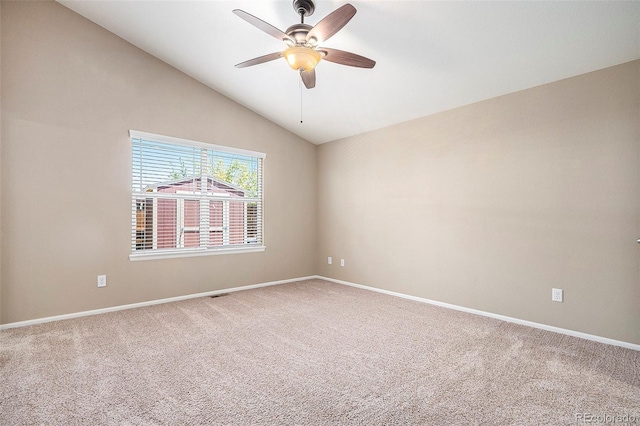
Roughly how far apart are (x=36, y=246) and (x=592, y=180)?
17.9 ft

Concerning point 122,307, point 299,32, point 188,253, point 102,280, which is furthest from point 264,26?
point 122,307

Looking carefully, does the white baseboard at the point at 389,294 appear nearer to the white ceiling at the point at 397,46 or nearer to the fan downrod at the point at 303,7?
the white ceiling at the point at 397,46

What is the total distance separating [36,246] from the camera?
3.34 m

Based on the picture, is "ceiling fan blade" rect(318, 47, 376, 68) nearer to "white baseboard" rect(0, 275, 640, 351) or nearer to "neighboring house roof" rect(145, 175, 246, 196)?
"neighboring house roof" rect(145, 175, 246, 196)

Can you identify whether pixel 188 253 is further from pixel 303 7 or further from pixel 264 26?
pixel 303 7

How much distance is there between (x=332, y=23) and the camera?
2.21 metres

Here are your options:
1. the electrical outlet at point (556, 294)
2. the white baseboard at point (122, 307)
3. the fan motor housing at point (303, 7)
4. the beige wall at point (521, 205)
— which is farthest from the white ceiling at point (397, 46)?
the white baseboard at point (122, 307)

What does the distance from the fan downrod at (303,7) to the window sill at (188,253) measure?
3.20m

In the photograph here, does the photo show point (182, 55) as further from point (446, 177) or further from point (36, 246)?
point (446, 177)

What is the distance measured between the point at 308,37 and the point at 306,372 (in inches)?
95.5

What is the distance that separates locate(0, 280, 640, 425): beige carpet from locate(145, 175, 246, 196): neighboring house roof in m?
1.57

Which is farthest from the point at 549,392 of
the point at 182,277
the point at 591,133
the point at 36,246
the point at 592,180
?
the point at 36,246

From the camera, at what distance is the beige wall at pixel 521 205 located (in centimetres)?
285

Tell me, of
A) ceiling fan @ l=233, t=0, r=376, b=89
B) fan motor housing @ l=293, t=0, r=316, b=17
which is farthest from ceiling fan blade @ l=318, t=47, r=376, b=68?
fan motor housing @ l=293, t=0, r=316, b=17
